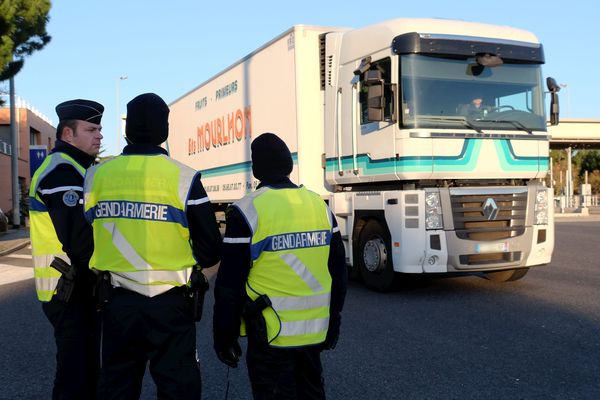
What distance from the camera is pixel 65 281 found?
3393mm

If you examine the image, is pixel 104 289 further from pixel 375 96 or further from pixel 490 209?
pixel 490 209

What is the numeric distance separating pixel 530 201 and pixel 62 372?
6.87 m

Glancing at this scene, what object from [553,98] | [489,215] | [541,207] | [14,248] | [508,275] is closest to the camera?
[489,215]

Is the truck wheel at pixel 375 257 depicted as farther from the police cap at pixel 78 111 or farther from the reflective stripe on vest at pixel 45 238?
the reflective stripe on vest at pixel 45 238

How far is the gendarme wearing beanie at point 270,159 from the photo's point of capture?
10.3ft

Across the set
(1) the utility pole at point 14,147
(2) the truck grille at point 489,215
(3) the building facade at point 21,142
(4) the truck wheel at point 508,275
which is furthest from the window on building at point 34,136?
(2) the truck grille at point 489,215

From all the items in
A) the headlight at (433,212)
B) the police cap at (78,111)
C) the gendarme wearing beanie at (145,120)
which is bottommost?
the headlight at (433,212)

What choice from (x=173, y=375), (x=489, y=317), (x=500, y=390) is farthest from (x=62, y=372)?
(x=489, y=317)

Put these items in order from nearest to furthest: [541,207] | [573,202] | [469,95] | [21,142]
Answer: [469,95] → [541,207] → [21,142] → [573,202]

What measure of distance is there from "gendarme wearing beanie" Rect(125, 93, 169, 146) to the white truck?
17.8 feet

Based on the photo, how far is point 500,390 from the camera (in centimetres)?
472

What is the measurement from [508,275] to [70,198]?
778 cm

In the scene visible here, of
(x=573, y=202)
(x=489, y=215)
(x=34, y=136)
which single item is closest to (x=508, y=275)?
(x=489, y=215)

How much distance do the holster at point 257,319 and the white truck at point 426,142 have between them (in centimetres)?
537
